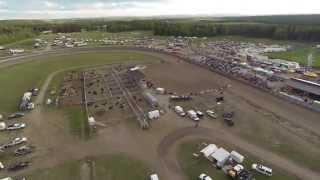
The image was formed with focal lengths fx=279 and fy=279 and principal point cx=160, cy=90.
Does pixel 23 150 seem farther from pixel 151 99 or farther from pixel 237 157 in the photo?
pixel 237 157

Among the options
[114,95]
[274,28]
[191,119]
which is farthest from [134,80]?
[274,28]

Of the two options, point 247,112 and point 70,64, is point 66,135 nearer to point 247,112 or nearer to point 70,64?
point 247,112

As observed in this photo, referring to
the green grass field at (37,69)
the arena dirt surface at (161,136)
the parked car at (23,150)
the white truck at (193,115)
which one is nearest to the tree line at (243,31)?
the green grass field at (37,69)

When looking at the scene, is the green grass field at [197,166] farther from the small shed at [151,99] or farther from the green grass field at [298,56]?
the green grass field at [298,56]

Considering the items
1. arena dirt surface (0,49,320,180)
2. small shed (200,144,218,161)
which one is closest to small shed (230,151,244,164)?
small shed (200,144,218,161)

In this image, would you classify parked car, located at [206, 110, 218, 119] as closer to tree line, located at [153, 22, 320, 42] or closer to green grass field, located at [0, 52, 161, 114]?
green grass field, located at [0, 52, 161, 114]
